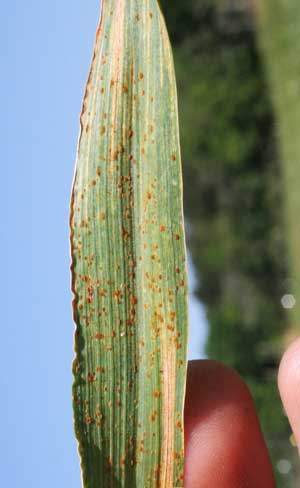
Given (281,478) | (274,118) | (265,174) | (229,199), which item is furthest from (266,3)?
(281,478)

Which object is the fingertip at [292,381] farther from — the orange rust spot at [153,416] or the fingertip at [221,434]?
the orange rust spot at [153,416]

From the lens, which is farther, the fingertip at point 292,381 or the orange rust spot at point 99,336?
the fingertip at point 292,381

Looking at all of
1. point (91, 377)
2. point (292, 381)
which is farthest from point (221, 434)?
Answer: point (91, 377)

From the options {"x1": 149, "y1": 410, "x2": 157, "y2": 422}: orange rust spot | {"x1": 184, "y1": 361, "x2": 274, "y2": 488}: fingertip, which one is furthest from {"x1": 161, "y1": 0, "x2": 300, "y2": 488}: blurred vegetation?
{"x1": 149, "y1": 410, "x2": 157, "y2": 422}: orange rust spot

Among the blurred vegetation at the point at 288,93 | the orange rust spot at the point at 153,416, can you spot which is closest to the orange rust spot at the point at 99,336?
the orange rust spot at the point at 153,416

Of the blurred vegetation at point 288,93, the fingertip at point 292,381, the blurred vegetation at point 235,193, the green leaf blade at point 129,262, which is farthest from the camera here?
the blurred vegetation at point 235,193

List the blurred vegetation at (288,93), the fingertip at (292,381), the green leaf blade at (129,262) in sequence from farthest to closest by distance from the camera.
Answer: the blurred vegetation at (288,93) → the fingertip at (292,381) → the green leaf blade at (129,262)

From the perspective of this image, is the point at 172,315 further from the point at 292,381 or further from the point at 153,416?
the point at 292,381
